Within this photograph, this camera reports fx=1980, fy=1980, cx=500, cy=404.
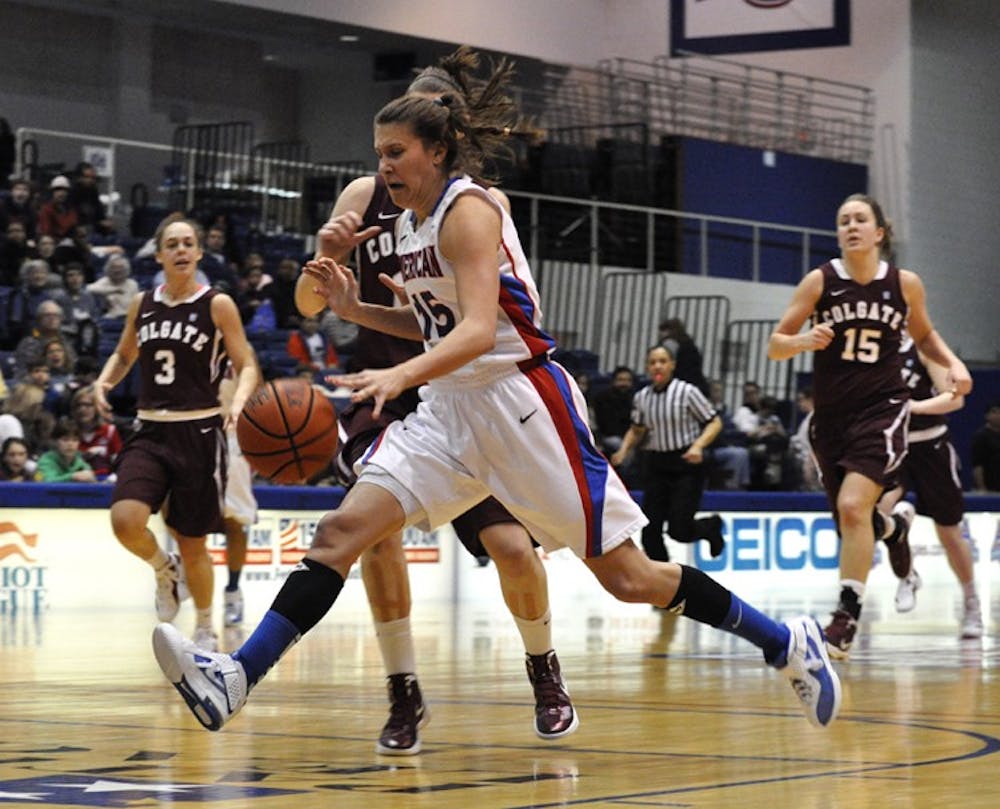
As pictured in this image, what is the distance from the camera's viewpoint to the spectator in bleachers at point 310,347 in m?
17.4

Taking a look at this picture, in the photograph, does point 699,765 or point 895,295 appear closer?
point 699,765

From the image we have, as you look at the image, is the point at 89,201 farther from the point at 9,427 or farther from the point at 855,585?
the point at 855,585

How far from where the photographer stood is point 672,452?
1401cm

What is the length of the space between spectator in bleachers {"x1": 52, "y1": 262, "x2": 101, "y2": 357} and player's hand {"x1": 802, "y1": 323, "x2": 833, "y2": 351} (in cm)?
915

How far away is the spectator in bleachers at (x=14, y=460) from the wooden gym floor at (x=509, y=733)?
3.61 meters

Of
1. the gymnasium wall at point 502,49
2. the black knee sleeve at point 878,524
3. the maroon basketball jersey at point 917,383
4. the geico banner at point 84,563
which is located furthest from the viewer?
the gymnasium wall at point 502,49

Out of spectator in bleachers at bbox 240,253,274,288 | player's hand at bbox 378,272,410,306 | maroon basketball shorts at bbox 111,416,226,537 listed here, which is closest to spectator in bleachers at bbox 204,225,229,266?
spectator in bleachers at bbox 240,253,274,288

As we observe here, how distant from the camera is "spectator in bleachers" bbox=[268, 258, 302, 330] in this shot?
718 inches

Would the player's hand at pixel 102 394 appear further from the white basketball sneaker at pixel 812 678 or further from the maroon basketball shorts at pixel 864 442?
the white basketball sneaker at pixel 812 678

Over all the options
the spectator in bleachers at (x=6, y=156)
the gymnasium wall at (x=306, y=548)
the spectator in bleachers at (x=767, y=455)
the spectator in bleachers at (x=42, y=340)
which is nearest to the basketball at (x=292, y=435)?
the gymnasium wall at (x=306, y=548)

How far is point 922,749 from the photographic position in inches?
211

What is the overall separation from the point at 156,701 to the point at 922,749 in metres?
2.76

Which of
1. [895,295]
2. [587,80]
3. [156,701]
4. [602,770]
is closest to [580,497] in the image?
[602,770]

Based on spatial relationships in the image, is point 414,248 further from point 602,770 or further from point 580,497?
point 602,770
